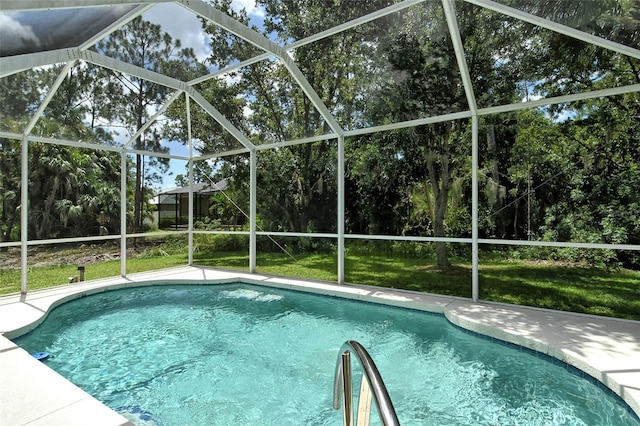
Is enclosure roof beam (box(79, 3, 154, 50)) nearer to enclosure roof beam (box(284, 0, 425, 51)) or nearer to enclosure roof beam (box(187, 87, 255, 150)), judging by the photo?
enclosure roof beam (box(284, 0, 425, 51))

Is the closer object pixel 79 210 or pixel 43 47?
pixel 43 47

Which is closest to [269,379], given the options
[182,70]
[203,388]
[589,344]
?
[203,388]

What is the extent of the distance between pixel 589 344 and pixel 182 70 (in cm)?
744

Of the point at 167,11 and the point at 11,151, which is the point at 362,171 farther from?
the point at 11,151

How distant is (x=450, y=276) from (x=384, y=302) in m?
→ 4.03

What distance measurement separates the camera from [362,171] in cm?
948

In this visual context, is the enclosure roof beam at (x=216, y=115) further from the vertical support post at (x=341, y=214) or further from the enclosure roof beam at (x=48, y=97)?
the vertical support post at (x=341, y=214)

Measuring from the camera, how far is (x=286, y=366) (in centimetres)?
413

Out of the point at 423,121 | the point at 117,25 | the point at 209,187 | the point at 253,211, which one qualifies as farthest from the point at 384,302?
the point at 209,187

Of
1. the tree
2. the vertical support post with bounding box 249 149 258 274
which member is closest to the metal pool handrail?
the tree

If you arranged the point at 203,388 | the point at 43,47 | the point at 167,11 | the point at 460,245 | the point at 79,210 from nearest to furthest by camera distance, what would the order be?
the point at 203,388
the point at 43,47
the point at 167,11
the point at 460,245
the point at 79,210

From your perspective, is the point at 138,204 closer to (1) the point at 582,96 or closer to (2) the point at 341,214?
(2) the point at 341,214

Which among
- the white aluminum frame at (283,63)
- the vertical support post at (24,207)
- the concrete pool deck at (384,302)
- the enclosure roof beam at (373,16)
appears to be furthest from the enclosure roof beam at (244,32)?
the vertical support post at (24,207)

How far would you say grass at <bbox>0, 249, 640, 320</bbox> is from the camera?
25.0 feet
